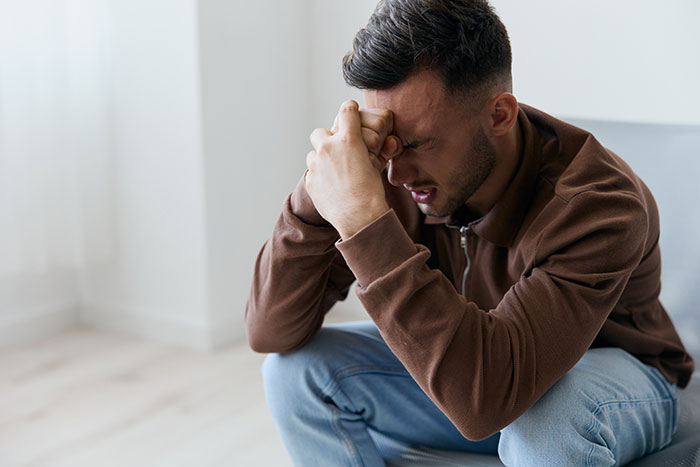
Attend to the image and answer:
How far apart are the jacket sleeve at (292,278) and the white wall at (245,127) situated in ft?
3.68

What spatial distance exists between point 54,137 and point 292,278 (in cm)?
155

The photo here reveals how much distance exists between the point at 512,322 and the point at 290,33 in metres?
1.72

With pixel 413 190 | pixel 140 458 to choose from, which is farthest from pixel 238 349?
pixel 413 190

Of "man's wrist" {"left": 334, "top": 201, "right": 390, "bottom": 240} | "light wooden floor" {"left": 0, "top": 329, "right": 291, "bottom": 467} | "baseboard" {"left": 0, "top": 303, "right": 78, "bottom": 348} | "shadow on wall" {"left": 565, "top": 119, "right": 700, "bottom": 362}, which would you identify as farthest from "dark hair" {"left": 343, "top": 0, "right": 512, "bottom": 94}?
"baseboard" {"left": 0, "top": 303, "right": 78, "bottom": 348}

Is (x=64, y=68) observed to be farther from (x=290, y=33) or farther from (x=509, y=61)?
(x=509, y=61)

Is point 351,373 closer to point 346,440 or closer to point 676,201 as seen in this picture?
point 346,440

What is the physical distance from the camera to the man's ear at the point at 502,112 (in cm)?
114

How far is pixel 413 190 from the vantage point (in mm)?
1189

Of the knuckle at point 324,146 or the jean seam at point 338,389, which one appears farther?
the jean seam at point 338,389

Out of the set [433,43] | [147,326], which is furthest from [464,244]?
[147,326]

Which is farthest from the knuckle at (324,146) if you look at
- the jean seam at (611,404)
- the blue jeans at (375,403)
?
the jean seam at (611,404)

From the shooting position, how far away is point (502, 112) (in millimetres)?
1154

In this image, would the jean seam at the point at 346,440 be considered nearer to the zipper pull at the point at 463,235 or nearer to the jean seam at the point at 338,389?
the jean seam at the point at 338,389

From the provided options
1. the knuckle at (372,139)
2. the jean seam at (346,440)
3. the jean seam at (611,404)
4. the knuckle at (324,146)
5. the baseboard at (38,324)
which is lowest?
the baseboard at (38,324)
